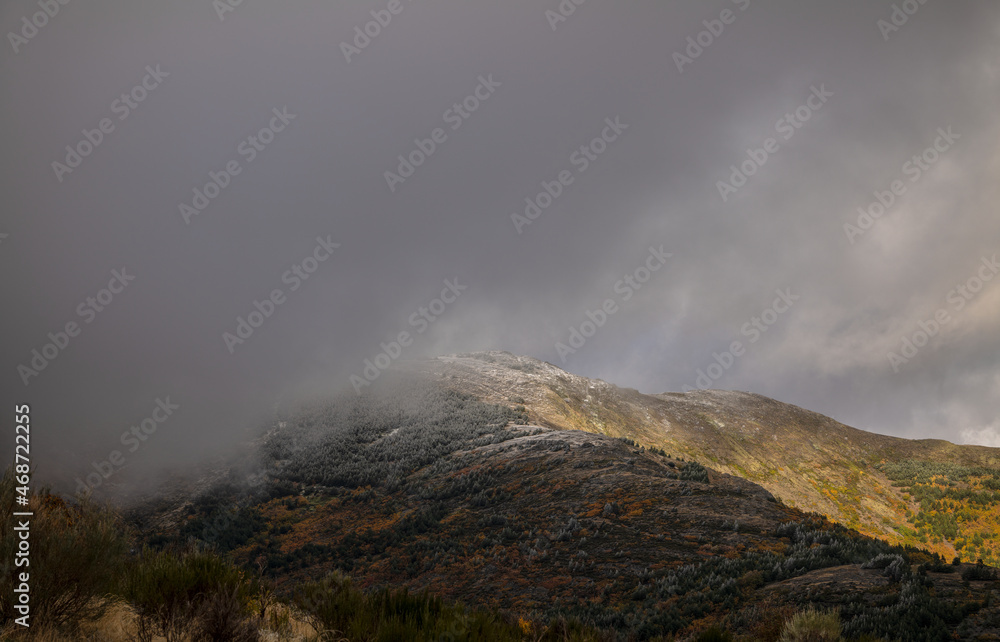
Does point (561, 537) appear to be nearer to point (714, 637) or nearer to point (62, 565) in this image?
point (714, 637)

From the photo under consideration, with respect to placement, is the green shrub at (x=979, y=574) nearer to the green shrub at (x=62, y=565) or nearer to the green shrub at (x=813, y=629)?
the green shrub at (x=813, y=629)

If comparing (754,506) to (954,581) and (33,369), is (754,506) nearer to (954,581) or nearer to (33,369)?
(954,581)

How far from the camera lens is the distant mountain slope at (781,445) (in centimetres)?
4031

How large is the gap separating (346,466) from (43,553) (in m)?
30.2

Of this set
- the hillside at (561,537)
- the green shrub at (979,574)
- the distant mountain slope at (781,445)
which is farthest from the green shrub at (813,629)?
the distant mountain slope at (781,445)

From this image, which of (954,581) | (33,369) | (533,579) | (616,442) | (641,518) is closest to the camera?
(954,581)

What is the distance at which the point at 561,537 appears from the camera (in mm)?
17875

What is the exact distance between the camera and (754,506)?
18141mm

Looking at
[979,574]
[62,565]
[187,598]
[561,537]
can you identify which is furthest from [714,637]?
[561,537]

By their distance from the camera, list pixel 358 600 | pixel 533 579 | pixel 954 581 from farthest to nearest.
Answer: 1. pixel 533 579
2. pixel 954 581
3. pixel 358 600

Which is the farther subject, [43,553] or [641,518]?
[641,518]

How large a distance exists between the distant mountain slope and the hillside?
54.4ft

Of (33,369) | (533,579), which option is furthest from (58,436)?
(533,579)

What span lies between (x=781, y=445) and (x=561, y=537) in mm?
49627
